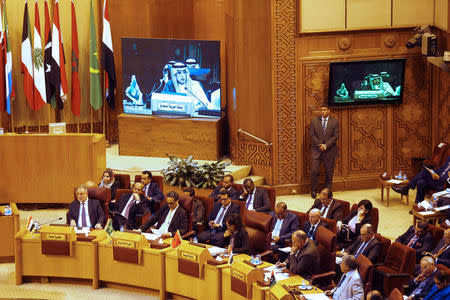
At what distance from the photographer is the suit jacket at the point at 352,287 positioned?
8.09m

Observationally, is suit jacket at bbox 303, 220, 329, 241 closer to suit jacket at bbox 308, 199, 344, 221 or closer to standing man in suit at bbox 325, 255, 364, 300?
suit jacket at bbox 308, 199, 344, 221

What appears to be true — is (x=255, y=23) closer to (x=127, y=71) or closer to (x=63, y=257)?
(x=127, y=71)

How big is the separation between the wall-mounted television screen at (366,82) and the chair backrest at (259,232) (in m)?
4.44

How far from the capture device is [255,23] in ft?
45.3

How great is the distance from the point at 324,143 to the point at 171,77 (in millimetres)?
3391

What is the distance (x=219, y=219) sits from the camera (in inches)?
430

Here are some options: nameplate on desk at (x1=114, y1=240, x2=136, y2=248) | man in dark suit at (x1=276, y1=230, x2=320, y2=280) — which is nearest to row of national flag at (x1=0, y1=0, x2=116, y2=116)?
nameplate on desk at (x1=114, y1=240, x2=136, y2=248)

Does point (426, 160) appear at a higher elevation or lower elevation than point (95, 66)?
lower

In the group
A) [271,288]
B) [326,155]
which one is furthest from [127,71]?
[271,288]

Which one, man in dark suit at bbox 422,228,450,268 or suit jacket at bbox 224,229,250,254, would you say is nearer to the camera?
man in dark suit at bbox 422,228,450,268

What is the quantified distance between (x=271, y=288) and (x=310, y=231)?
2.02 meters

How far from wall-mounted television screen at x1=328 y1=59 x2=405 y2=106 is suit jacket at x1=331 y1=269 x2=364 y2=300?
6.19 metres

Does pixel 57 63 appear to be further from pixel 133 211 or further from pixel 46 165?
pixel 133 211

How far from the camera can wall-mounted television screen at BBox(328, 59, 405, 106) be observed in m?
13.9
